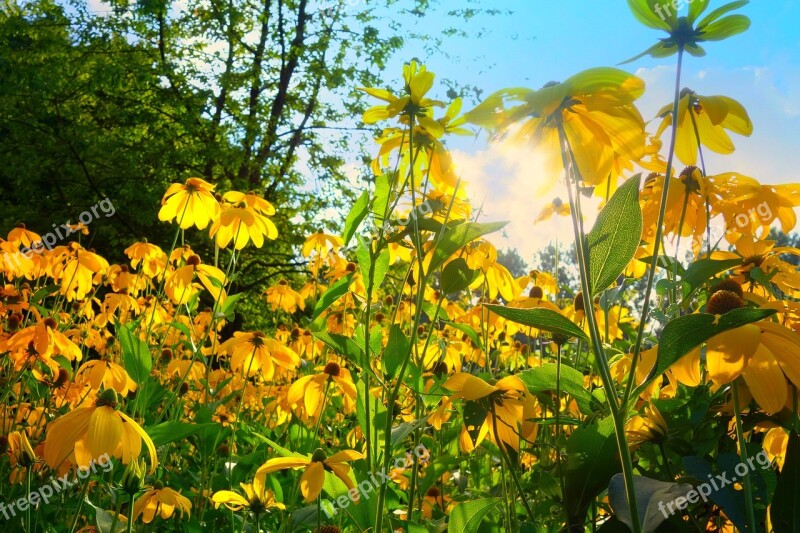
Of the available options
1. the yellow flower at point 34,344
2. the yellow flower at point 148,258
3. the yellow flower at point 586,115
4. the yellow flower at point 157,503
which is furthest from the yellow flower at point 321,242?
the yellow flower at point 586,115

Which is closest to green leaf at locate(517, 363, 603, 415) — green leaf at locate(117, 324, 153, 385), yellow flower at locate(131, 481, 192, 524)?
green leaf at locate(117, 324, 153, 385)

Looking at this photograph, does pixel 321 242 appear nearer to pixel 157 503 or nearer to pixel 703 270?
pixel 157 503

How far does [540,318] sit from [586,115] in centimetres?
24

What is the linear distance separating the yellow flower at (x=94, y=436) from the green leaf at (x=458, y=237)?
61 cm

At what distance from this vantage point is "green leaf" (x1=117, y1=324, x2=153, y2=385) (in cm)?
142

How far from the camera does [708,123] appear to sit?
38.4 inches

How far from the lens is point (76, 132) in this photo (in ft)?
30.8

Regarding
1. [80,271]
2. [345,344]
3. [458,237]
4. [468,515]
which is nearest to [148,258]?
[80,271]

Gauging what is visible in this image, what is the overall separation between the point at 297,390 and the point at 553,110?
131cm

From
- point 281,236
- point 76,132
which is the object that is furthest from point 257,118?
point 76,132

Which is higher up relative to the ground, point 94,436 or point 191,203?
point 191,203

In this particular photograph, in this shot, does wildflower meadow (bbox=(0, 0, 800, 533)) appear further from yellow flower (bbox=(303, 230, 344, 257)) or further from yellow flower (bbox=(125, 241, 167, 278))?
yellow flower (bbox=(303, 230, 344, 257))

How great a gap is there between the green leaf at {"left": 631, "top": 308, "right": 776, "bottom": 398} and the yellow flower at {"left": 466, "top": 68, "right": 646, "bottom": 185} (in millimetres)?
182

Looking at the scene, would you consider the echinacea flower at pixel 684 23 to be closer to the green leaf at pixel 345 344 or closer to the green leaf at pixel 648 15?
the green leaf at pixel 648 15
